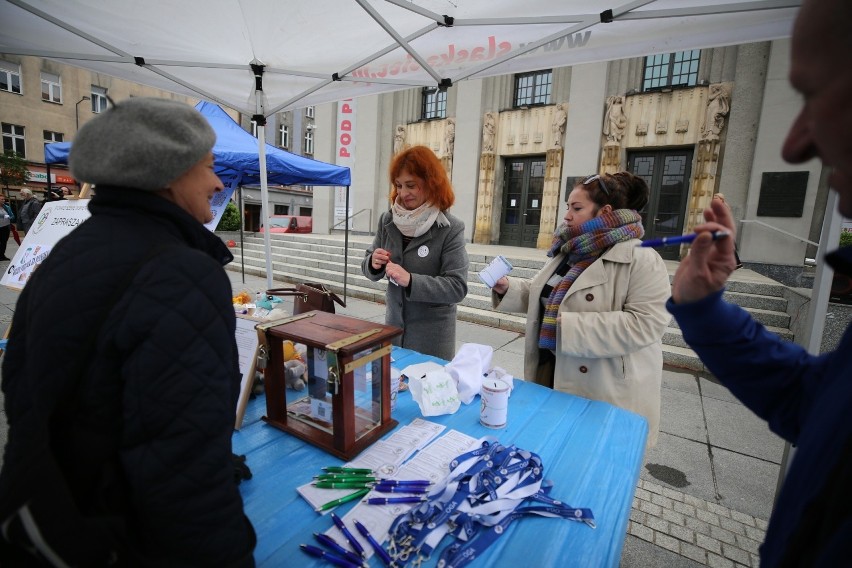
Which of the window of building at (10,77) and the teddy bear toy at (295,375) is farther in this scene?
the window of building at (10,77)

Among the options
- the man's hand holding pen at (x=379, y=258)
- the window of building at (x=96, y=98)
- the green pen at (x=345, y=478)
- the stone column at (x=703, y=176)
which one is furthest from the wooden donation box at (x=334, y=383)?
the window of building at (x=96, y=98)

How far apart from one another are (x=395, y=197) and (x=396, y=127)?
1322 cm

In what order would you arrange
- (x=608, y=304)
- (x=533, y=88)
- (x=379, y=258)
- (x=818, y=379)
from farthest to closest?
(x=533, y=88) < (x=379, y=258) < (x=608, y=304) < (x=818, y=379)

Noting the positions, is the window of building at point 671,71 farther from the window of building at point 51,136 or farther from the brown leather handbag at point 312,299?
the window of building at point 51,136

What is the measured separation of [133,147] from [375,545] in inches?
38.6

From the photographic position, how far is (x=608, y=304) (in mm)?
1855

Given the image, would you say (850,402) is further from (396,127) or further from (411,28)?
(396,127)

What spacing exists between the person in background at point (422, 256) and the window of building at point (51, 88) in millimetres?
30956

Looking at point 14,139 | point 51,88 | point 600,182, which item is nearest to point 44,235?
point 600,182

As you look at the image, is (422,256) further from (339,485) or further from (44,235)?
(44,235)

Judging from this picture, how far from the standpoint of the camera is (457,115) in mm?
13070

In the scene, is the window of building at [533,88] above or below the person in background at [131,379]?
above

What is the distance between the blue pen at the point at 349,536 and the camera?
36.8 inches

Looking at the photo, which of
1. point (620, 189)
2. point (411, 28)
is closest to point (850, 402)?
point (620, 189)
